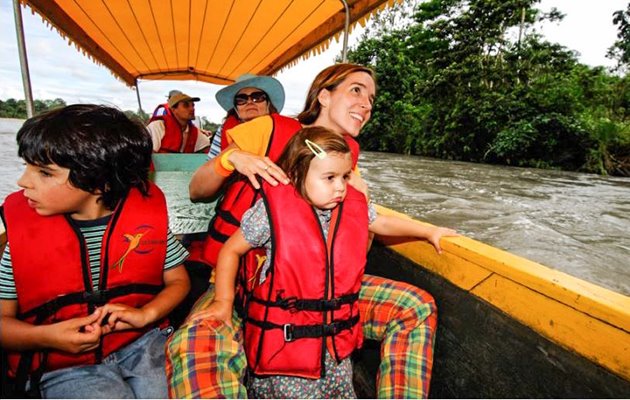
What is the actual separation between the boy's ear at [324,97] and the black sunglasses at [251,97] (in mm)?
1023

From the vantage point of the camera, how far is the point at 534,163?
40.9 ft

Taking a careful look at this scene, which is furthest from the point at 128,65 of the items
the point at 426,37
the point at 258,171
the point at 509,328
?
the point at 426,37

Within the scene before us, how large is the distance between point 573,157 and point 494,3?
7246mm

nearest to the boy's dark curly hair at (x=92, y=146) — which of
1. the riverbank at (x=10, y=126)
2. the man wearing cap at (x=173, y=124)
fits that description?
the man wearing cap at (x=173, y=124)

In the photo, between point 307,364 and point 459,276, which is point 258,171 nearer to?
point 307,364

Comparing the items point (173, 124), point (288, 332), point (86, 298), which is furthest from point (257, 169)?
point (173, 124)

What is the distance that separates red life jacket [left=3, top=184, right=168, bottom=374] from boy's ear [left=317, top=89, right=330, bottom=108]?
0.84m

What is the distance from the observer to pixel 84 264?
1083mm

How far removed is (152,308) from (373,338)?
0.76 m

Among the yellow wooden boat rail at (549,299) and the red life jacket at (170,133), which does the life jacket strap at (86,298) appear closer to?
the yellow wooden boat rail at (549,299)

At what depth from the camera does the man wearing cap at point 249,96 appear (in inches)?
96.8

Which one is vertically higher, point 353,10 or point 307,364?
point 353,10

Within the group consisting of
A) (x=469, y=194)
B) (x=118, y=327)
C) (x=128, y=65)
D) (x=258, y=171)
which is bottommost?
(x=469, y=194)

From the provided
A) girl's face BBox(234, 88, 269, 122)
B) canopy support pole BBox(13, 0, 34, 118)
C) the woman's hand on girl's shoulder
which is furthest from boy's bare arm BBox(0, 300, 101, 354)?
girl's face BBox(234, 88, 269, 122)
